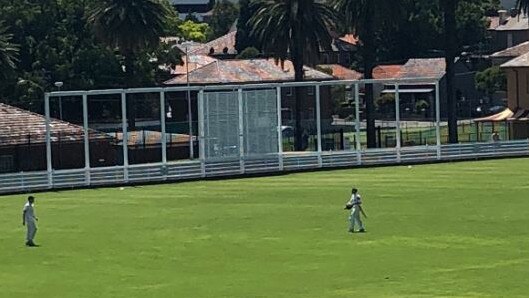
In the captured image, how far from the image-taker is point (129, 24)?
94.4m

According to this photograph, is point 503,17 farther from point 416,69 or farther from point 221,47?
point 221,47

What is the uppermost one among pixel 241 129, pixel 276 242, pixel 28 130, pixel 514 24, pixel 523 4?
pixel 514 24

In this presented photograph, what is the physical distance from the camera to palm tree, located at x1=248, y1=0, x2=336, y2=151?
90188 mm

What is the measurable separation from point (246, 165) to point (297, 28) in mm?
24460

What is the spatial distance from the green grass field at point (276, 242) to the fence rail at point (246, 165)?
2.70 m

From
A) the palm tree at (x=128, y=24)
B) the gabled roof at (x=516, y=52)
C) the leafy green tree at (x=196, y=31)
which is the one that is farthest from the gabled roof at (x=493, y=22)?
the palm tree at (x=128, y=24)

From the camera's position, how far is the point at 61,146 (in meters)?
76.4

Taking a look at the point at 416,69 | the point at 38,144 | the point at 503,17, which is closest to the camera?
the point at 38,144

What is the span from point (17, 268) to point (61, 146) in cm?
4243

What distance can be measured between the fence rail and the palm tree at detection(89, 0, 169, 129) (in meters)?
26.8

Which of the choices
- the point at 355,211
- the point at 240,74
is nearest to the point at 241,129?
the point at 355,211

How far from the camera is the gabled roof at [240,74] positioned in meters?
110

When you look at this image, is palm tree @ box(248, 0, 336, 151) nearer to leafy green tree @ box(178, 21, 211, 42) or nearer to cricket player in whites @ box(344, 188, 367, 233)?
cricket player in whites @ box(344, 188, 367, 233)

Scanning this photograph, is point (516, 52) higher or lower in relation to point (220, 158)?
higher
